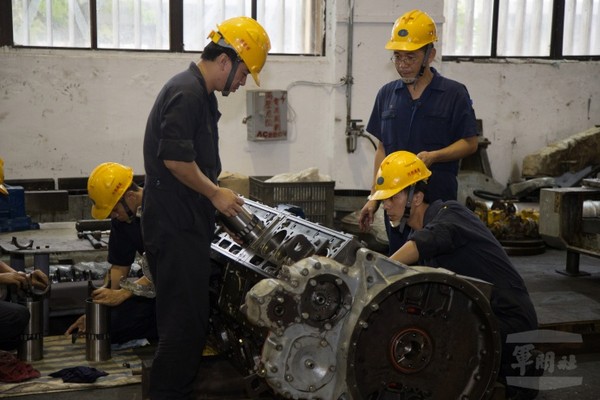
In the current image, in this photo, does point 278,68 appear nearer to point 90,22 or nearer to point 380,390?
point 90,22

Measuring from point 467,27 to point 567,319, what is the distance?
14.3 ft

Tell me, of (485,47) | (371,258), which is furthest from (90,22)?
(371,258)

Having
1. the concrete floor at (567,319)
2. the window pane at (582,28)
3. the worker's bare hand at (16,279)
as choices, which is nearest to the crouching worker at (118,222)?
the worker's bare hand at (16,279)

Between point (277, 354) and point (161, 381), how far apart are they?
722 millimetres

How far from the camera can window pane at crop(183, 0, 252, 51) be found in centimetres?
675

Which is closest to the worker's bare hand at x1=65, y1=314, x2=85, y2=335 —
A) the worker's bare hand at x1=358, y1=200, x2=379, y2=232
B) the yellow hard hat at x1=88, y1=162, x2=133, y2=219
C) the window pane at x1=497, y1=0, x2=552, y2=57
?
the yellow hard hat at x1=88, y1=162, x2=133, y2=219

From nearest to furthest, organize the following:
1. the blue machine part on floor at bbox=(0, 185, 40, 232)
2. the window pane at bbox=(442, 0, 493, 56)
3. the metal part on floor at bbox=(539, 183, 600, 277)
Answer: the blue machine part on floor at bbox=(0, 185, 40, 232)
the metal part on floor at bbox=(539, 183, 600, 277)
the window pane at bbox=(442, 0, 493, 56)

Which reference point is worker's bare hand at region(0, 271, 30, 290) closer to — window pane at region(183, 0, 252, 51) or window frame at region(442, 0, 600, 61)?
window pane at region(183, 0, 252, 51)

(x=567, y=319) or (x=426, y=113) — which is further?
(x=567, y=319)

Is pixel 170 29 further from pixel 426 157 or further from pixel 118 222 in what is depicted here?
pixel 426 157

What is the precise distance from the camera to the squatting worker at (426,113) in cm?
362

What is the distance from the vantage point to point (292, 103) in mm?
6984

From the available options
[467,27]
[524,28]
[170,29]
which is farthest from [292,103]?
[524,28]

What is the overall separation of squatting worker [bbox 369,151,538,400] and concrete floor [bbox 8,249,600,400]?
63 centimetres
